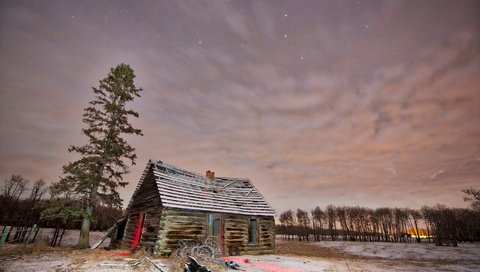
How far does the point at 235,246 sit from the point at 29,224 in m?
46.7

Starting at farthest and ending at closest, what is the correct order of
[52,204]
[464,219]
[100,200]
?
[464,219] < [100,200] < [52,204]

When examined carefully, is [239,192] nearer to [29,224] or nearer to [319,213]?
[29,224]

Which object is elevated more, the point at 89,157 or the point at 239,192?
the point at 89,157

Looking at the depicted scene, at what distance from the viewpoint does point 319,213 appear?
94750 millimetres

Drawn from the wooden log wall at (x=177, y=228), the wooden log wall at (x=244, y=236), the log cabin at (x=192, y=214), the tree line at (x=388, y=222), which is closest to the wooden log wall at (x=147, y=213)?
the log cabin at (x=192, y=214)

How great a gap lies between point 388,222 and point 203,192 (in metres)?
93.5

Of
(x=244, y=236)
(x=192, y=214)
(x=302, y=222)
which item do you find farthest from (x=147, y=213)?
(x=302, y=222)

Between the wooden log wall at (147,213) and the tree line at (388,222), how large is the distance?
3083 inches

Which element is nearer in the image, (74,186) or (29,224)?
(74,186)

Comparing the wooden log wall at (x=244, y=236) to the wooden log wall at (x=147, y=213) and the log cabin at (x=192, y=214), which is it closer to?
the log cabin at (x=192, y=214)

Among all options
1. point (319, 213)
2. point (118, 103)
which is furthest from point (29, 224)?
point (319, 213)

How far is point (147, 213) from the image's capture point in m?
15.4

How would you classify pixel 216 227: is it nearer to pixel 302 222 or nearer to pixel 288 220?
pixel 302 222

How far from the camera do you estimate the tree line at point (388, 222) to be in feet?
227
